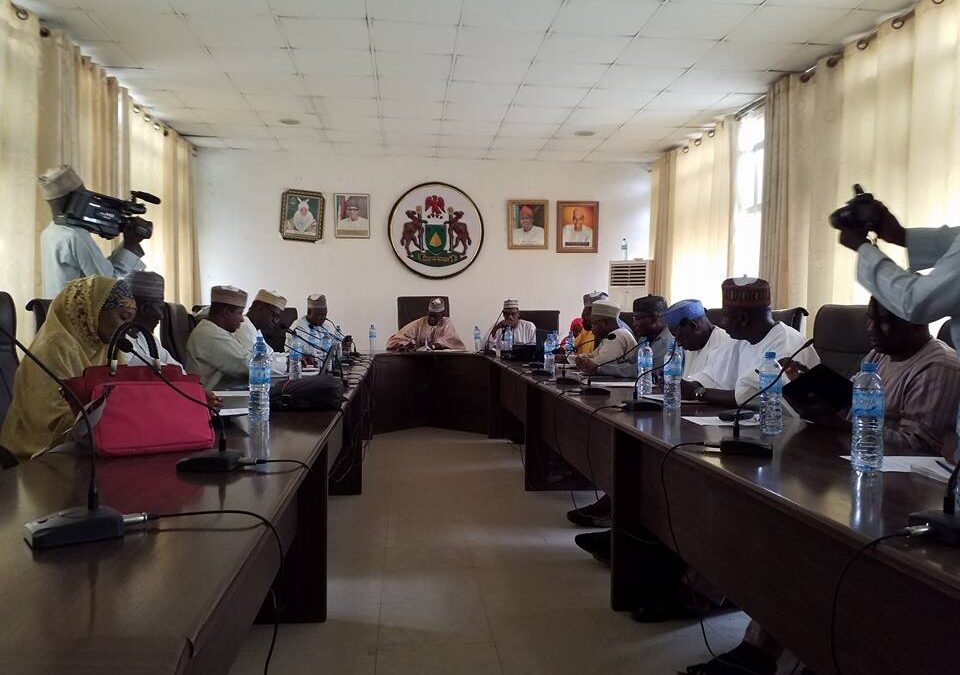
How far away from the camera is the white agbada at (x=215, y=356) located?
3227 millimetres

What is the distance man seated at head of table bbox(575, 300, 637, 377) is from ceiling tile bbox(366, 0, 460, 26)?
193 centimetres

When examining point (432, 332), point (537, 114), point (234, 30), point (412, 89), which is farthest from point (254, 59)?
point (432, 332)

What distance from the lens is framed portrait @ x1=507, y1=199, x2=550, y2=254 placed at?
7.37m

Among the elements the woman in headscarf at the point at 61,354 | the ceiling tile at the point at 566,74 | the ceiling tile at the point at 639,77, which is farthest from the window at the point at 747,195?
the woman in headscarf at the point at 61,354

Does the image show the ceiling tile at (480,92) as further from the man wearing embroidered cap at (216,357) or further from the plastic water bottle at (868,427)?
the plastic water bottle at (868,427)

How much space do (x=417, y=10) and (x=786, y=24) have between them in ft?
7.04

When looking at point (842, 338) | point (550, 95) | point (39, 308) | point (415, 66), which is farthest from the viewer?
point (550, 95)

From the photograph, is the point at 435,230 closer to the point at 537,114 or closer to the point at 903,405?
the point at 537,114

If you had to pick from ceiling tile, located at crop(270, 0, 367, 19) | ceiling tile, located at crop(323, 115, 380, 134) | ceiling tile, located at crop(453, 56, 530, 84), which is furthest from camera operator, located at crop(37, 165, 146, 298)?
ceiling tile, located at crop(323, 115, 380, 134)

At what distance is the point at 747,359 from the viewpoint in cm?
281

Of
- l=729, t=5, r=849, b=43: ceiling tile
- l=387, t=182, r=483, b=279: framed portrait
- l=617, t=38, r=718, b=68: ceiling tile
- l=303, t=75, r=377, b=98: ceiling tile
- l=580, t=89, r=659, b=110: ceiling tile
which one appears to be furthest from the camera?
l=387, t=182, r=483, b=279: framed portrait

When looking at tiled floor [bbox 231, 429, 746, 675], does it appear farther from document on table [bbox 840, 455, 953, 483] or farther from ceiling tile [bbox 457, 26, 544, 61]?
ceiling tile [bbox 457, 26, 544, 61]

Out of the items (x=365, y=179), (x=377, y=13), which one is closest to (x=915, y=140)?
(x=377, y=13)

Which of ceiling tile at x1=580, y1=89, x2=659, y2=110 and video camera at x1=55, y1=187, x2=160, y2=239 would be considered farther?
ceiling tile at x1=580, y1=89, x2=659, y2=110
